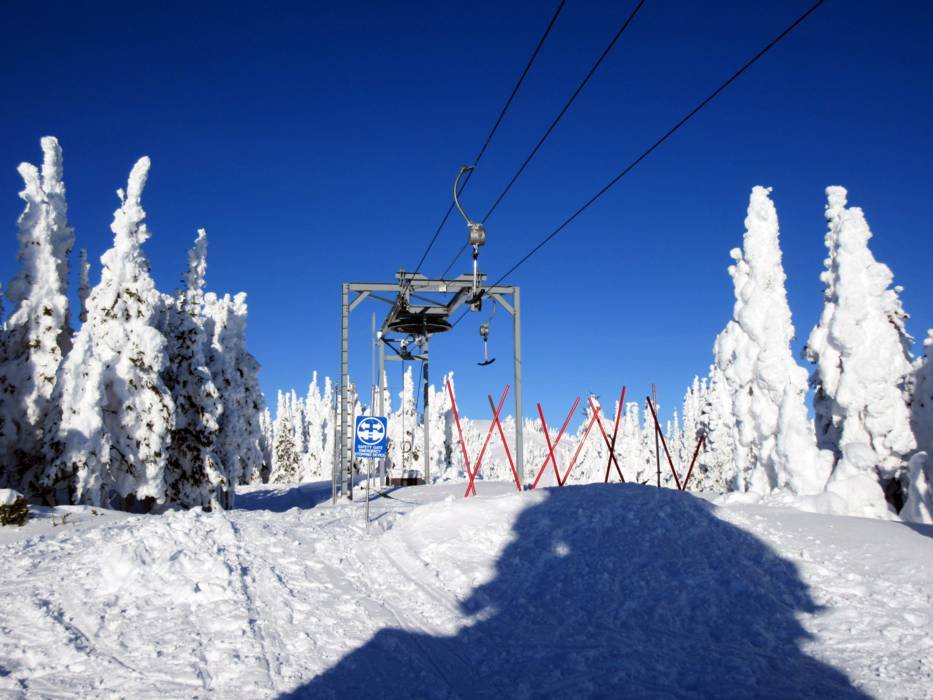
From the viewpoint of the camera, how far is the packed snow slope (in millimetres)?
7441

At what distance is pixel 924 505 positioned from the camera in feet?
69.3

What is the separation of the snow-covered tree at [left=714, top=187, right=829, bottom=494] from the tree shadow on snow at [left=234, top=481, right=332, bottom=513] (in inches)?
873

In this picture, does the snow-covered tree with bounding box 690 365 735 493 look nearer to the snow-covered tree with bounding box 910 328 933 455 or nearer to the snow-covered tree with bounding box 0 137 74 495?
the snow-covered tree with bounding box 910 328 933 455

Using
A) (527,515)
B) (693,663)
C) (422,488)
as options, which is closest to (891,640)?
(693,663)

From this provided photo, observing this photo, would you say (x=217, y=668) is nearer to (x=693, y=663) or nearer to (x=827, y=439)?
(x=693, y=663)

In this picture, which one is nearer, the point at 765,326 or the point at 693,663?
the point at 693,663

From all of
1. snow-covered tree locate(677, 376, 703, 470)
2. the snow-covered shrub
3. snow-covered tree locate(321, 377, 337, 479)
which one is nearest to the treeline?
the snow-covered shrub

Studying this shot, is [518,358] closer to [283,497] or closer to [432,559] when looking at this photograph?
[432,559]

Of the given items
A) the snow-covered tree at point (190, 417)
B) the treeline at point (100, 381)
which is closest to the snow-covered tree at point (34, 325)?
the treeline at point (100, 381)

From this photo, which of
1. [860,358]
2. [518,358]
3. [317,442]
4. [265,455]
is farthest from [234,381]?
[317,442]

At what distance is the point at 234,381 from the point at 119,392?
13395 mm

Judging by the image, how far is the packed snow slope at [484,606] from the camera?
24.4ft

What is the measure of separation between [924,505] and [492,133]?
17179mm

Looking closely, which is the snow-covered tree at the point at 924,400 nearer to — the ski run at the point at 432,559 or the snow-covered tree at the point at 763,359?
the ski run at the point at 432,559
